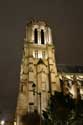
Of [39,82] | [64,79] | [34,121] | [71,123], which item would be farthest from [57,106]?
[64,79]

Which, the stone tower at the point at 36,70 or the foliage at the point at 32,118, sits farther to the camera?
the stone tower at the point at 36,70

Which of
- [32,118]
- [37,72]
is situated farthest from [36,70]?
[32,118]

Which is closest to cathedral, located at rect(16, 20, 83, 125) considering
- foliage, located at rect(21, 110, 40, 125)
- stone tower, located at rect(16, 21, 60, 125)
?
stone tower, located at rect(16, 21, 60, 125)

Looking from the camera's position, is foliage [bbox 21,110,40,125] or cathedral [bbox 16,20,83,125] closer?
foliage [bbox 21,110,40,125]

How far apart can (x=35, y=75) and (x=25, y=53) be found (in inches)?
325

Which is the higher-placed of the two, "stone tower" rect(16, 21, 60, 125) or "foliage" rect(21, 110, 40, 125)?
"stone tower" rect(16, 21, 60, 125)

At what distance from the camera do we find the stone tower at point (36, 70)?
63.4 m

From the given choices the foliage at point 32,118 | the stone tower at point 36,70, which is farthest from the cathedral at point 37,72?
the foliage at point 32,118

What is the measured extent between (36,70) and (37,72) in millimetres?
1224

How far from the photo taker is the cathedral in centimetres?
6336

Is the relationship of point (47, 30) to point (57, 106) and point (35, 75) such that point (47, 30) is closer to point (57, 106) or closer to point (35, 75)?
point (35, 75)

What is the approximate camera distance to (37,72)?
67.7 m

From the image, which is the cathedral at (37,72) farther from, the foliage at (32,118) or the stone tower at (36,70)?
the foliage at (32,118)

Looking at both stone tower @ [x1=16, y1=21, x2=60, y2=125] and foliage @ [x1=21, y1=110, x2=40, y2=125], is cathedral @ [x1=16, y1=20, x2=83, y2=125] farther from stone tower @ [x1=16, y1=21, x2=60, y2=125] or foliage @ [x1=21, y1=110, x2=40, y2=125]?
foliage @ [x1=21, y1=110, x2=40, y2=125]
